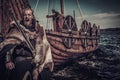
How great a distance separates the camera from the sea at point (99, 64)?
4078mm

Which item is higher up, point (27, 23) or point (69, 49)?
point (27, 23)

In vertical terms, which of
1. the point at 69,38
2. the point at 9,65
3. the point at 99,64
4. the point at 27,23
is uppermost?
the point at 27,23

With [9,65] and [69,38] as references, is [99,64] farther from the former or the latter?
[9,65]

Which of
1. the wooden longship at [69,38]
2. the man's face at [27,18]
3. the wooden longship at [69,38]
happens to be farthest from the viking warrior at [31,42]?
the wooden longship at [69,38]

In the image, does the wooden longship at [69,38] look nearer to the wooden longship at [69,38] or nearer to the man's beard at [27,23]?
the wooden longship at [69,38]

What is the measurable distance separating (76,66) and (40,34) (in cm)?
110

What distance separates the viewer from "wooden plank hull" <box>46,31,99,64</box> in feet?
14.6

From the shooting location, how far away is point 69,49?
466 centimetres

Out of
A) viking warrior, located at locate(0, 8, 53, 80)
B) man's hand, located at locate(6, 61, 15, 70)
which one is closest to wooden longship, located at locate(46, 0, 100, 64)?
viking warrior, located at locate(0, 8, 53, 80)

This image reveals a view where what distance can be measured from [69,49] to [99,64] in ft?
2.10

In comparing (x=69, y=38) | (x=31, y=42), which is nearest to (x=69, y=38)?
(x=69, y=38)

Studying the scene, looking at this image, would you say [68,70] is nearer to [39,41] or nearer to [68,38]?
[68,38]

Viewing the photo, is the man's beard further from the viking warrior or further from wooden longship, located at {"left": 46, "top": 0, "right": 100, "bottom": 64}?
wooden longship, located at {"left": 46, "top": 0, "right": 100, "bottom": 64}

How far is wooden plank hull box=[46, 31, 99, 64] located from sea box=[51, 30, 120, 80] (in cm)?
10
